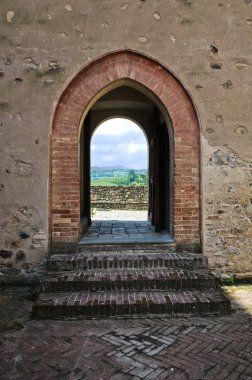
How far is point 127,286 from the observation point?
15.3 ft

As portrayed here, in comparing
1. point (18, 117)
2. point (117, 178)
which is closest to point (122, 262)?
point (18, 117)

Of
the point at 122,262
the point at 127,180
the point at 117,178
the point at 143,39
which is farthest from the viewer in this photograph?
the point at 117,178

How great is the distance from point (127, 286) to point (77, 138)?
2.53 meters

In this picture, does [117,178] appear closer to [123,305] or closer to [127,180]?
[127,180]

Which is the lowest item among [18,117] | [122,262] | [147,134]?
[122,262]

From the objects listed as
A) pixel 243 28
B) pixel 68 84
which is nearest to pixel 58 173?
pixel 68 84

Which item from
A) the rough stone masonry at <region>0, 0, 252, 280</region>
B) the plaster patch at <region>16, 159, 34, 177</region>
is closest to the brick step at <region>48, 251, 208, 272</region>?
the rough stone masonry at <region>0, 0, 252, 280</region>

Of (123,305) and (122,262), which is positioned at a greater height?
(122,262)

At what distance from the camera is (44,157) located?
538cm

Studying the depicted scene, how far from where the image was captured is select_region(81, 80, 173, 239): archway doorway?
6.83 meters

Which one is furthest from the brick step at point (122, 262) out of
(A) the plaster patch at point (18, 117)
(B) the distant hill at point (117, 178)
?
(B) the distant hill at point (117, 178)

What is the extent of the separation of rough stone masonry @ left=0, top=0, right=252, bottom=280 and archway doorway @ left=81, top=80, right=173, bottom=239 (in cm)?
76

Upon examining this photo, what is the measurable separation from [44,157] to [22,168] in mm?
402

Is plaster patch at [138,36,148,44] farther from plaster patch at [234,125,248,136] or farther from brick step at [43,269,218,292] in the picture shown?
brick step at [43,269,218,292]
